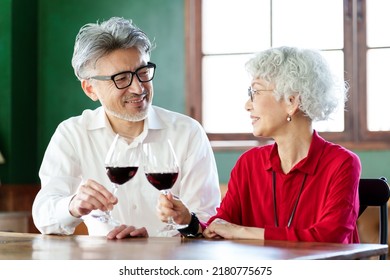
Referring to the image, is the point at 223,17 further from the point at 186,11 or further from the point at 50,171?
the point at 50,171

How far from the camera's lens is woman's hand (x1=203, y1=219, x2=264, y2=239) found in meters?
2.27

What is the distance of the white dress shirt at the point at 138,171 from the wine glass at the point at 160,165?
2.04 ft

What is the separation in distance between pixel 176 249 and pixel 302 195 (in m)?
0.65

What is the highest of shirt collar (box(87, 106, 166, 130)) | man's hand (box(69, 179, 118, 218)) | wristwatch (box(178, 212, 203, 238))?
shirt collar (box(87, 106, 166, 130))

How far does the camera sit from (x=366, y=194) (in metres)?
2.61

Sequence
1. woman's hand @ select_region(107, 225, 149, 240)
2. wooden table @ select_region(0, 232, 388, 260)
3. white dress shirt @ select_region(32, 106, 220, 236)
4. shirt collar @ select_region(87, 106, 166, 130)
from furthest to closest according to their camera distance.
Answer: shirt collar @ select_region(87, 106, 166, 130), white dress shirt @ select_region(32, 106, 220, 236), woman's hand @ select_region(107, 225, 149, 240), wooden table @ select_region(0, 232, 388, 260)

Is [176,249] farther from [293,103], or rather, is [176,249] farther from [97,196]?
[293,103]

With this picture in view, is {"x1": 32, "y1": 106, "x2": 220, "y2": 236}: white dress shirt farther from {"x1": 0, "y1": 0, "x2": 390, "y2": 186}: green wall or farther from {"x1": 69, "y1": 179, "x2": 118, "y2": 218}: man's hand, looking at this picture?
{"x1": 0, "y1": 0, "x2": 390, "y2": 186}: green wall

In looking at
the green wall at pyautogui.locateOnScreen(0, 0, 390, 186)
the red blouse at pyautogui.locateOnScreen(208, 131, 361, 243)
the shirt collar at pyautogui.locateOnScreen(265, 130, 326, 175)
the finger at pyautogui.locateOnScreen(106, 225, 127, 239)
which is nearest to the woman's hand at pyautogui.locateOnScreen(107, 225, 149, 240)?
the finger at pyautogui.locateOnScreen(106, 225, 127, 239)

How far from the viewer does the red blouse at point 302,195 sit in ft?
7.55

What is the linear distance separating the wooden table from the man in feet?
2.05
